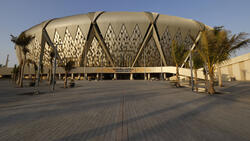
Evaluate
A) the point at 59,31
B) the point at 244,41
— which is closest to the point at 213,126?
the point at 244,41

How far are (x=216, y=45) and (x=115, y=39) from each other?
2006 inches

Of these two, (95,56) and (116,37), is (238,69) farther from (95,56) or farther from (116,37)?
(95,56)

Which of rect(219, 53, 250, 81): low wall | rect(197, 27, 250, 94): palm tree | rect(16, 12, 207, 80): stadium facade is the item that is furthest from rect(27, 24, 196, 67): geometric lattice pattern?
rect(197, 27, 250, 94): palm tree

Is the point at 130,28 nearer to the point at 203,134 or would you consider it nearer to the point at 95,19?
the point at 95,19

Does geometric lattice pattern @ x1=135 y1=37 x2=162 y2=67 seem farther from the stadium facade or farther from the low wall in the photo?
the low wall

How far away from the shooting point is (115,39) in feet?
188

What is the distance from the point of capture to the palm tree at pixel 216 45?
31.8 feet

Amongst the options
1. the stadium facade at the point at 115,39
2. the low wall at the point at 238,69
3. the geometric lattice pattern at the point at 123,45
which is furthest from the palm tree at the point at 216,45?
the geometric lattice pattern at the point at 123,45

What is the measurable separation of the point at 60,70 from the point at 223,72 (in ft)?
213

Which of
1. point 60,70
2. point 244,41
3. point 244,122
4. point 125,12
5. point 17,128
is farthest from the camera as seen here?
point 125,12

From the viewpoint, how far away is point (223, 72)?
3419 cm

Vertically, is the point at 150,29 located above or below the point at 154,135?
above

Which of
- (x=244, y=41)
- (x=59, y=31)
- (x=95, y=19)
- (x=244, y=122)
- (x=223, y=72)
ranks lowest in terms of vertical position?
(x=244, y=122)

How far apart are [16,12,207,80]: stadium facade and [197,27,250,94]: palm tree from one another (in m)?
43.0
